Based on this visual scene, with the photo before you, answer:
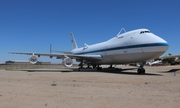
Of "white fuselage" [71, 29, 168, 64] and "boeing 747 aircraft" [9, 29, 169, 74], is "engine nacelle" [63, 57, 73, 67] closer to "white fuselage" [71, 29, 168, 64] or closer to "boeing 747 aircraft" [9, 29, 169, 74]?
"boeing 747 aircraft" [9, 29, 169, 74]

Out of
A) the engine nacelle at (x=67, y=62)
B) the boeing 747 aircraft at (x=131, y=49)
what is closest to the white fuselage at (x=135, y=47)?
the boeing 747 aircraft at (x=131, y=49)

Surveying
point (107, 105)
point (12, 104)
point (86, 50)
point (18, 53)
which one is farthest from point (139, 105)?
point (86, 50)

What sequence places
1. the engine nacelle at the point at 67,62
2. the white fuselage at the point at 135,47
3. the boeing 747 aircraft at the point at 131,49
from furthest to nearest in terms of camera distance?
1. the engine nacelle at the point at 67,62
2. the boeing 747 aircraft at the point at 131,49
3. the white fuselage at the point at 135,47

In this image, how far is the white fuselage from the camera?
1891 centimetres

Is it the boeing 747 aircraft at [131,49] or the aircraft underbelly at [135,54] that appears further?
the boeing 747 aircraft at [131,49]

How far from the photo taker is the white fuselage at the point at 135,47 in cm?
1891

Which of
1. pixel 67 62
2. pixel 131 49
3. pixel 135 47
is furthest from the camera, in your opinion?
pixel 67 62

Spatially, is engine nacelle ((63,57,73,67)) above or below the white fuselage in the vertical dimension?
below

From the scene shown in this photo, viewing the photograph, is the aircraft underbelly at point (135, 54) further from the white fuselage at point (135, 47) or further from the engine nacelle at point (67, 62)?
the engine nacelle at point (67, 62)

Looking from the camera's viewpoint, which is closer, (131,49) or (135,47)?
(135,47)

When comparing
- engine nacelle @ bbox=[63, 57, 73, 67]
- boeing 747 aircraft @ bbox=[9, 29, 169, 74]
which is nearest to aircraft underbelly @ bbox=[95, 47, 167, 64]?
boeing 747 aircraft @ bbox=[9, 29, 169, 74]

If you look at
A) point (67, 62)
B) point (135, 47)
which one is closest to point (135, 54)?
point (135, 47)

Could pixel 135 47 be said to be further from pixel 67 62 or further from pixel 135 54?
pixel 67 62

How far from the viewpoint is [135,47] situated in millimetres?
20531
